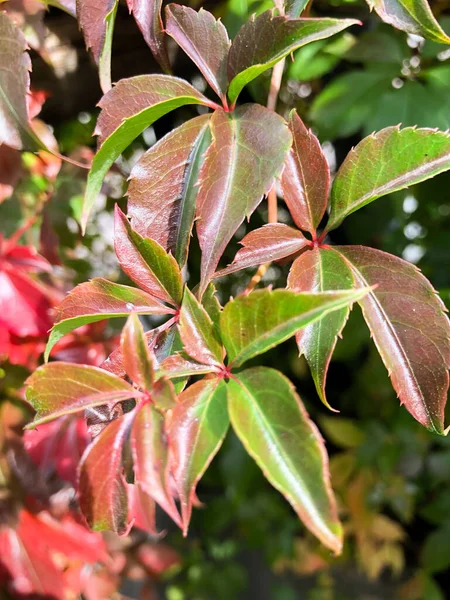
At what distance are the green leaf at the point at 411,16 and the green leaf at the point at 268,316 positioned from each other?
0.24 m

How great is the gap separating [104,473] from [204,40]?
0.31m

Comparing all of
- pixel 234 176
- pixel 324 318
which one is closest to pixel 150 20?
pixel 234 176

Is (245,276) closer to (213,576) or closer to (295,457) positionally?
(295,457)

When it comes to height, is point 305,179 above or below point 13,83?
below

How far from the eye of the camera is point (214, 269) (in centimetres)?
35

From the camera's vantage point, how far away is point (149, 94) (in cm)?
38

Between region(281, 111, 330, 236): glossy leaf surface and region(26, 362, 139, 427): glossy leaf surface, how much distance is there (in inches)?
7.1

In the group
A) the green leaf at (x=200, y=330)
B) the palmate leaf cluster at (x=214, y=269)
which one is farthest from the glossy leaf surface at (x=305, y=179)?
the green leaf at (x=200, y=330)

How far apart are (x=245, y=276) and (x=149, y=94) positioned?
609 mm

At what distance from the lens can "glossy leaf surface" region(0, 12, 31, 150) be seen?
1.32ft

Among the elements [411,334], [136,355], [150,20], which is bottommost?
[411,334]

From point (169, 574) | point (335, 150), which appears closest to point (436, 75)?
point (335, 150)

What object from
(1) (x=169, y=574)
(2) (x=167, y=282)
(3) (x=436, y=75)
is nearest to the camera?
(2) (x=167, y=282)

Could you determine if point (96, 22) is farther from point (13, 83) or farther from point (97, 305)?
point (97, 305)
